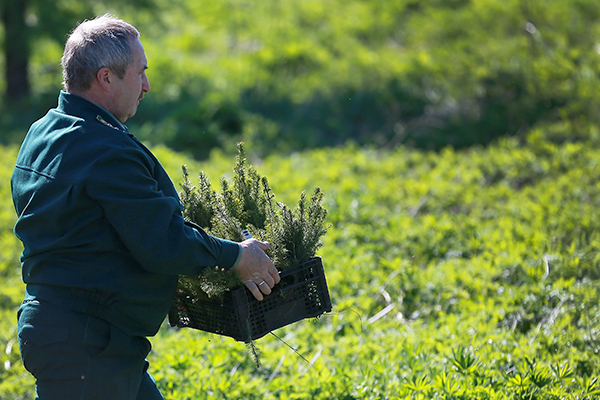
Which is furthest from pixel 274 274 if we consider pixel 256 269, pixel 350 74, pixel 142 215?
pixel 350 74

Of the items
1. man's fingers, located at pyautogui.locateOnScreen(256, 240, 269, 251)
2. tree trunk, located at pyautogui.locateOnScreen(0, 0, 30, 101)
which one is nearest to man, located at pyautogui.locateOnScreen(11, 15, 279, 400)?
man's fingers, located at pyautogui.locateOnScreen(256, 240, 269, 251)

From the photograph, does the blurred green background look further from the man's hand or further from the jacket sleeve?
the jacket sleeve

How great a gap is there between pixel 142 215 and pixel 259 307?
72cm

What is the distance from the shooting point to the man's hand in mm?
2533

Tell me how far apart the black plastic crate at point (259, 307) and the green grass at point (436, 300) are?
81 centimetres

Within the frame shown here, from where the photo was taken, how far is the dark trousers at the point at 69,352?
2328 millimetres

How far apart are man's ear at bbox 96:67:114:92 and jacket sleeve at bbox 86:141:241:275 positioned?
31cm

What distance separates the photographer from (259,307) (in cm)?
270

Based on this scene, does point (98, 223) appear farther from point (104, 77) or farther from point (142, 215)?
point (104, 77)

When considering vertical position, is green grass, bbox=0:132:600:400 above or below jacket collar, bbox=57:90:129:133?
below

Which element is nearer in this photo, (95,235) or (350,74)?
(95,235)

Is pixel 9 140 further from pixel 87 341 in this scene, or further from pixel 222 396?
pixel 87 341

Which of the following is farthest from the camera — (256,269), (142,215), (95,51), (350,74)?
(350,74)

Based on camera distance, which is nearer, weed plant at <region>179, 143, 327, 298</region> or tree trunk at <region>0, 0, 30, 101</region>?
weed plant at <region>179, 143, 327, 298</region>
